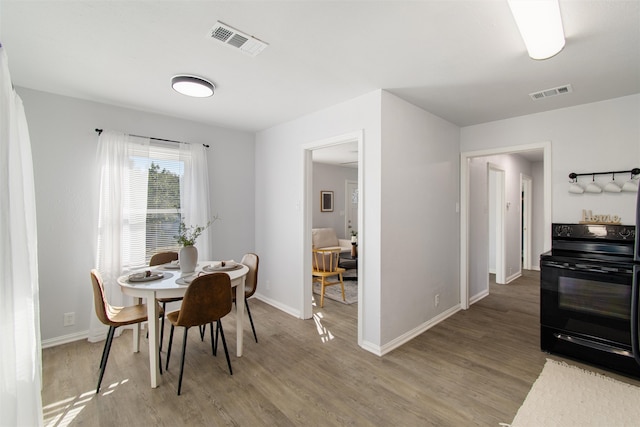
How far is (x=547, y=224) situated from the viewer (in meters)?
3.27

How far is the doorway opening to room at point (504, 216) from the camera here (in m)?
→ 3.71

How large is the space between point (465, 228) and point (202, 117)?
3.91 m

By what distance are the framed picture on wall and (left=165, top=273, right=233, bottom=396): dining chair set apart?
4806 mm

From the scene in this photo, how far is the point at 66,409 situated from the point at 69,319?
1362 mm

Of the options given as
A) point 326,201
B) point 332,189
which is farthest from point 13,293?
point 332,189

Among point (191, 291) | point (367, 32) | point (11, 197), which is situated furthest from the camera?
point (191, 291)

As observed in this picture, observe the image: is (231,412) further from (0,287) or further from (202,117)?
(202,117)

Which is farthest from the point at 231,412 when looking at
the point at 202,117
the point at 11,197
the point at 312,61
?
the point at 202,117

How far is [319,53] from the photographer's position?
7.04 ft

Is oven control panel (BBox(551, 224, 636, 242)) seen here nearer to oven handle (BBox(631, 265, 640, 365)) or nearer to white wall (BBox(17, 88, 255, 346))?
oven handle (BBox(631, 265, 640, 365))

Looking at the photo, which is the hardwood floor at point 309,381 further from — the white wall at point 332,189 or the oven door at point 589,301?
the white wall at point 332,189

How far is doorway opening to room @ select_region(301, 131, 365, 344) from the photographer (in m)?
3.09

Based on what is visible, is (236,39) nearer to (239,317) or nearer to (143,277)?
(143,277)

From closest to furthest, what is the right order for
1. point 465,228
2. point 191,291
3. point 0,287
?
point 0,287
point 191,291
point 465,228
